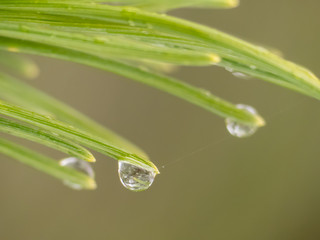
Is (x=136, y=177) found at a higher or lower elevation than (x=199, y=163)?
lower

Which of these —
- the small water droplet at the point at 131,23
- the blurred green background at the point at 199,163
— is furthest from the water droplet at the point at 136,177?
the blurred green background at the point at 199,163

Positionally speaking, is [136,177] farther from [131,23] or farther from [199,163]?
[199,163]

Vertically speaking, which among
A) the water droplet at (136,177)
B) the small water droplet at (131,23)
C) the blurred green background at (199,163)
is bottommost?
the water droplet at (136,177)

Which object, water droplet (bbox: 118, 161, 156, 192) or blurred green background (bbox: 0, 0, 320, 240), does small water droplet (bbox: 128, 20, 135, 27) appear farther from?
blurred green background (bbox: 0, 0, 320, 240)

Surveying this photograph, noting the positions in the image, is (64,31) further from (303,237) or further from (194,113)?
(303,237)

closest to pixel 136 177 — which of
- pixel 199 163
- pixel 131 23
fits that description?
pixel 131 23

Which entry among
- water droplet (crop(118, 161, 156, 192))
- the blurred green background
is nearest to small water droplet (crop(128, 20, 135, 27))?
water droplet (crop(118, 161, 156, 192))

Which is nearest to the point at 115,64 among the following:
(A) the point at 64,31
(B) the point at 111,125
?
(A) the point at 64,31

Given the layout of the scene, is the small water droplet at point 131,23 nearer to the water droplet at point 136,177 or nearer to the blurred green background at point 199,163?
the water droplet at point 136,177

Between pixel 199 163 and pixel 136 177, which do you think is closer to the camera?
pixel 136 177
